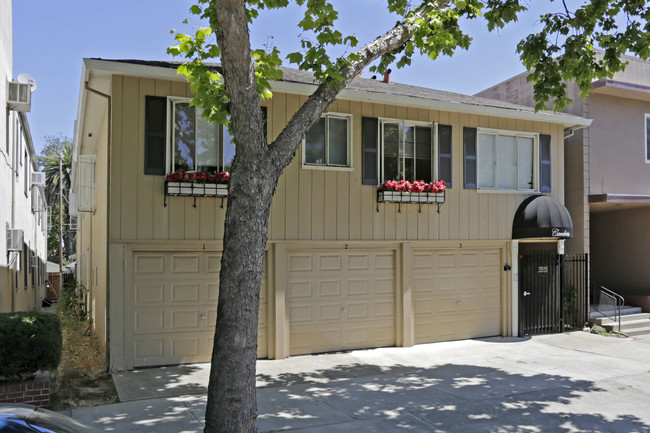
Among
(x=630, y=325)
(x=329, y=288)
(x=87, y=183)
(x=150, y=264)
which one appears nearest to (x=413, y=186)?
(x=329, y=288)

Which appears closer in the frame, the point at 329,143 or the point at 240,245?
the point at 240,245

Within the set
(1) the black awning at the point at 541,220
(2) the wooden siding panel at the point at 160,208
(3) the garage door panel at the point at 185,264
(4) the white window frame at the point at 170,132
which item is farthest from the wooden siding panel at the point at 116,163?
(1) the black awning at the point at 541,220

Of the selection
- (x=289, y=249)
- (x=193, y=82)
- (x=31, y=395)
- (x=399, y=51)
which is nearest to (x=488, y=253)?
(x=289, y=249)

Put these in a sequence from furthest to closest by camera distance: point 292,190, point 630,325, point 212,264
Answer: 1. point 630,325
2. point 292,190
3. point 212,264

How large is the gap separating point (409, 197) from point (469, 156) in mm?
2016

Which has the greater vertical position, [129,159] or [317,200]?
[129,159]

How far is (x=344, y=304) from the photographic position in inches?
438

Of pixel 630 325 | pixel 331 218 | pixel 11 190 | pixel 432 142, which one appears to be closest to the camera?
pixel 331 218

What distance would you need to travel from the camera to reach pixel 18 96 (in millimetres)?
11211

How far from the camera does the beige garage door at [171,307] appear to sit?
30.7 feet

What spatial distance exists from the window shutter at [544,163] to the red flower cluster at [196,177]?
25.4ft

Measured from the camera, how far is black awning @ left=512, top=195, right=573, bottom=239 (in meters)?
12.4

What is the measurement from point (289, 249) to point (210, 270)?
1567 mm

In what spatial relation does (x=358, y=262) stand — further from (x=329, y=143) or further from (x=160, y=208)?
(x=160, y=208)
